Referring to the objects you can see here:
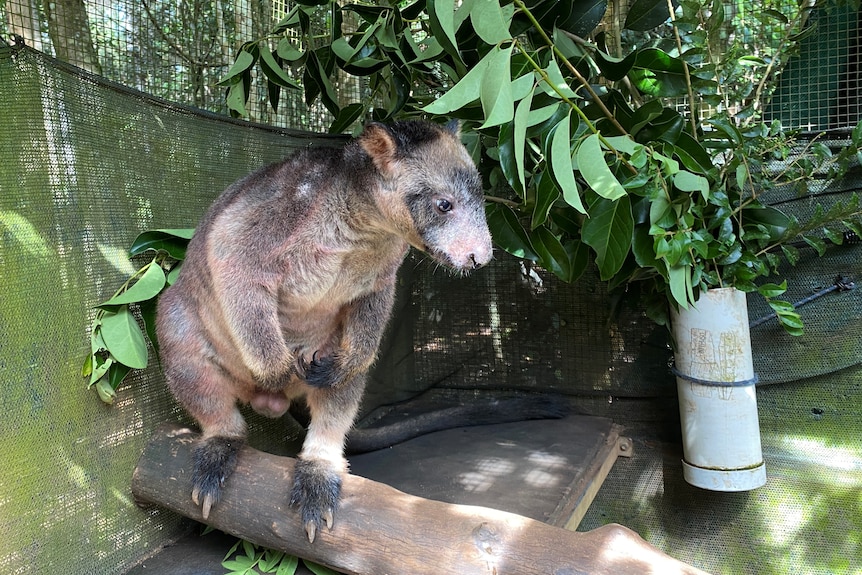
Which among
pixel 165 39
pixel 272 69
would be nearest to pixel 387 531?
pixel 272 69

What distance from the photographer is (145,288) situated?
7.92 feet

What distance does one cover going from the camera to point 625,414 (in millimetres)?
3715

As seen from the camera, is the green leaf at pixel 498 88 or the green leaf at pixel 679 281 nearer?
the green leaf at pixel 498 88

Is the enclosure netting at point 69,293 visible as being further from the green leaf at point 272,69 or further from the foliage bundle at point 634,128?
the foliage bundle at point 634,128

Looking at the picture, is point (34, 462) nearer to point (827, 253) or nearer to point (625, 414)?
point (625, 414)

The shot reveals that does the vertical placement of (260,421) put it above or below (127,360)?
below

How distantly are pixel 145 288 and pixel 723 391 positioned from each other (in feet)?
8.14

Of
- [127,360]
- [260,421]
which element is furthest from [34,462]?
[260,421]

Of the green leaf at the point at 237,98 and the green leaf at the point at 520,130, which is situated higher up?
the green leaf at the point at 237,98

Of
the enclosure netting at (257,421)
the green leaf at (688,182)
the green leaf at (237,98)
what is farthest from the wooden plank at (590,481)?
the green leaf at (237,98)

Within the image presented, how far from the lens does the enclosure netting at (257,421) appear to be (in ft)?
6.55

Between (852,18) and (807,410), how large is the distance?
1938 mm

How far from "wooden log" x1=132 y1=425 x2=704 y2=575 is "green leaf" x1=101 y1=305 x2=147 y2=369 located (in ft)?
1.34

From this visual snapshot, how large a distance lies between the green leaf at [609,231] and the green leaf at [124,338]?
167 cm
